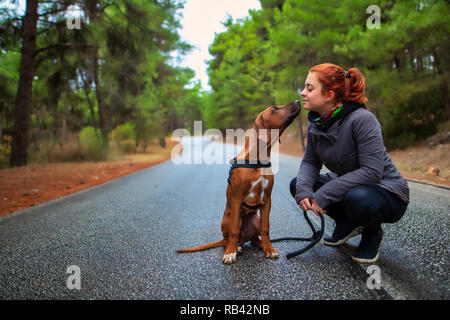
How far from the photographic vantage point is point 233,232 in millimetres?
2213

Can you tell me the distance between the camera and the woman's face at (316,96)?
6.89 feet

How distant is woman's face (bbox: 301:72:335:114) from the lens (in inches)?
82.7

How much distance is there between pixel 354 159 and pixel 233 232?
114 cm

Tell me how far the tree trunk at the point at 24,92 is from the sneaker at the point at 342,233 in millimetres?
10986

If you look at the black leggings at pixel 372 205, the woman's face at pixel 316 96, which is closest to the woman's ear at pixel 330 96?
the woman's face at pixel 316 96

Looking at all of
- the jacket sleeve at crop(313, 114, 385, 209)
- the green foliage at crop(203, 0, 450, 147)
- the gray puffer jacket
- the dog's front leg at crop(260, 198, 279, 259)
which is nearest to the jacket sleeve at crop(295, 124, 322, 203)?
the gray puffer jacket

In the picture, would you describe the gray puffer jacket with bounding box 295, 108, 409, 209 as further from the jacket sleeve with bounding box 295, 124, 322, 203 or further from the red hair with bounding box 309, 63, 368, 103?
the red hair with bounding box 309, 63, 368, 103

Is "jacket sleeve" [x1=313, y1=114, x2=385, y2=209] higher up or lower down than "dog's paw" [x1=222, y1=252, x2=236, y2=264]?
higher up

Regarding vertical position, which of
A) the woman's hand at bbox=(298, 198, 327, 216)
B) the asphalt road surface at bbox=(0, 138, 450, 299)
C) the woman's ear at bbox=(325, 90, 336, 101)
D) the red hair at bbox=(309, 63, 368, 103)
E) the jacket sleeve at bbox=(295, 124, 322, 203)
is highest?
the red hair at bbox=(309, 63, 368, 103)

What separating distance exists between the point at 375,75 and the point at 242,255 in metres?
10.4

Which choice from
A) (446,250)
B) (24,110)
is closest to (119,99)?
(24,110)

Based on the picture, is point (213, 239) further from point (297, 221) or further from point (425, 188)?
point (425, 188)

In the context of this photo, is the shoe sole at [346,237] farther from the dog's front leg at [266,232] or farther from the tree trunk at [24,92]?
the tree trunk at [24,92]

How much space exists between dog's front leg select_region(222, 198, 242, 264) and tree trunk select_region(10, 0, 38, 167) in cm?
1047
